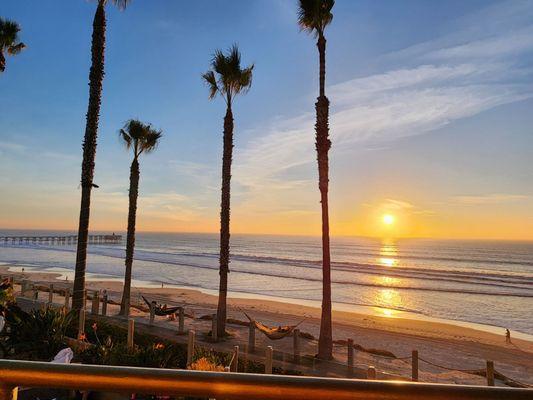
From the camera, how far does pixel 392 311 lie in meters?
32.3

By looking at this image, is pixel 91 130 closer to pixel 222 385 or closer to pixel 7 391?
pixel 7 391

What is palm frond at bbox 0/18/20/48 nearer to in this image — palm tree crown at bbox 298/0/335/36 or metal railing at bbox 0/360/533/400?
palm tree crown at bbox 298/0/335/36

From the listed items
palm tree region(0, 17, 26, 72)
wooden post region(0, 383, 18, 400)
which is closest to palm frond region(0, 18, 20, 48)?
palm tree region(0, 17, 26, 72)

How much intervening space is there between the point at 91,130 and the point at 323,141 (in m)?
8.69

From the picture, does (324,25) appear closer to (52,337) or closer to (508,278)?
(52,337)

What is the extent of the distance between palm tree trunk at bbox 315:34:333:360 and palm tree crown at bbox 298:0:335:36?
0.42 meters

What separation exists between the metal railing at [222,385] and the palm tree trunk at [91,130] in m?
14.7

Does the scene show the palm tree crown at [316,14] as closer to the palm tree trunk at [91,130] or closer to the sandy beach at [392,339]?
the palm tree trunk at [91,130]

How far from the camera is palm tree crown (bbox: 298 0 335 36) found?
14.7 m

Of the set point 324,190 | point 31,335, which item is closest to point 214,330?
point 31,335

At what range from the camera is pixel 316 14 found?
14.7 metres

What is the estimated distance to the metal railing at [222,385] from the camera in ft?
3.85

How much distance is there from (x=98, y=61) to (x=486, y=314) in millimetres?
31938

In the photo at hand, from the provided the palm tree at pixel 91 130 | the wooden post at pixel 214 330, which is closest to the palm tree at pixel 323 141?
the wooden post at pixel 214 330
